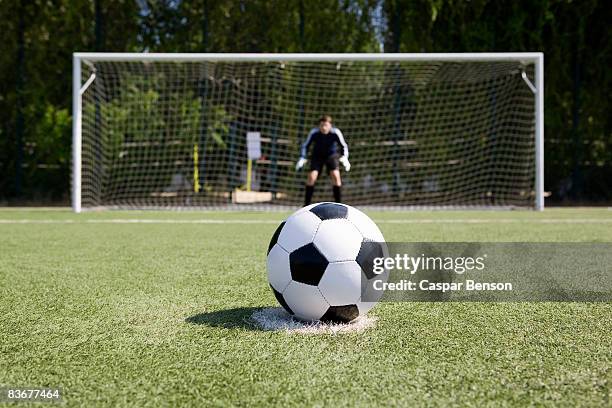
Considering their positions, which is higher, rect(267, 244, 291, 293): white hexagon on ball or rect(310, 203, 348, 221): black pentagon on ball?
rect(310, 203, 348, 221): black pentagon on ball

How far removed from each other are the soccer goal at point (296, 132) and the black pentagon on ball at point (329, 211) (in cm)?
1044

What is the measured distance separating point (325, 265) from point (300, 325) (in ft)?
0.94

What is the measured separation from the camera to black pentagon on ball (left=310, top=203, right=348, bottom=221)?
102 inches

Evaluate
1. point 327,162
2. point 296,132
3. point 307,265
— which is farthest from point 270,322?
point 296,132

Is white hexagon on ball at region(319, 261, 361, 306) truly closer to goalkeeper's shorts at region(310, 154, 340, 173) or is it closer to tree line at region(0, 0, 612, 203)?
goalkeeper's shorts at region(310, 154, 340, 173)

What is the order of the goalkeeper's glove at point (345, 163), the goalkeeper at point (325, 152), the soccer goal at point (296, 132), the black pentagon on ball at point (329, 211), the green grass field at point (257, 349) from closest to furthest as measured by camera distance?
the green grass field at point (257, 349), the black pentagon on ball at point (329, 211), the goalkeeper's glove at point (345, 163), the goalkeeper at point (325, 152), the soccer goal at point (296, 132)

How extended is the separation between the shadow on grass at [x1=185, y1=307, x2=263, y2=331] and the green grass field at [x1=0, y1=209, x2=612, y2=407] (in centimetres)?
1

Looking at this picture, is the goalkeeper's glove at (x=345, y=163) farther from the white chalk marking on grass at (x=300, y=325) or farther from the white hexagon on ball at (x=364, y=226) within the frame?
the white chalk marking on grass at (x=300, y=325)

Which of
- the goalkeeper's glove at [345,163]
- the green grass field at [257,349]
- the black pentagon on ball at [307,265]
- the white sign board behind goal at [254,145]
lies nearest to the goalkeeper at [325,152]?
the goalkeeper's glove at [345,163]

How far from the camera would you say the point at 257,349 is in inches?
82.4

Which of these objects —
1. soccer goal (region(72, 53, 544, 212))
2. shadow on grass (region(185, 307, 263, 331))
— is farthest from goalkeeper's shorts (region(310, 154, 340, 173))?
shadow on grass (region(185, 307, 263, 331))

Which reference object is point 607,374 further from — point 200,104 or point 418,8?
point 418,8

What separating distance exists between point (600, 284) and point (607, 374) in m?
1.83

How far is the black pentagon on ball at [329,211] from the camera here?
258 centimetres
